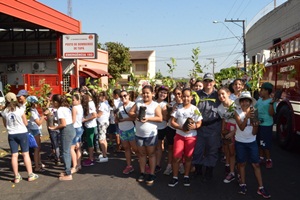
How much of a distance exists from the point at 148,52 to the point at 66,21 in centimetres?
3942

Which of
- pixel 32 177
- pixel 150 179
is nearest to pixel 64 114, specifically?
pixel 32 177

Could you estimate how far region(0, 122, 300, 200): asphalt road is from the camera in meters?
4.65

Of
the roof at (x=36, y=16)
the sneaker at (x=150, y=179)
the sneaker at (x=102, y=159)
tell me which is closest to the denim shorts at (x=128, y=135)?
the sneaker at (x=150, y=179)

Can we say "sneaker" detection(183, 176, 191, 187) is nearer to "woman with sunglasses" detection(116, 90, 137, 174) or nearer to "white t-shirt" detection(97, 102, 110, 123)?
"woman with sunglasses" detection(116, 90, 137, 174)

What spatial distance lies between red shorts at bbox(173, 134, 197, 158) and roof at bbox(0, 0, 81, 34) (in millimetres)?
10211

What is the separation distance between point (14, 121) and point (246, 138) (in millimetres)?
3872

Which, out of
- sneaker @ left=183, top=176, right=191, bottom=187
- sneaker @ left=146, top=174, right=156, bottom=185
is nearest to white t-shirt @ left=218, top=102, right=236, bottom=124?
sneaker @ left=183, top=176, right=191, bottom=187

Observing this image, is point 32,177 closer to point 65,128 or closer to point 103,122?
point 65,128

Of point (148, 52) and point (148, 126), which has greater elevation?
point (148, 52)

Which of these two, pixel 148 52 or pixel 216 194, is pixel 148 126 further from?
pixel 148 52

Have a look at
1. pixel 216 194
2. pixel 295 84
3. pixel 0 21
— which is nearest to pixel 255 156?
pixel 216 194

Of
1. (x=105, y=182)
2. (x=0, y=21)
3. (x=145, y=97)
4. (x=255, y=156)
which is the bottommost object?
(x=105, y=182)

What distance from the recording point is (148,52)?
56.6 meters

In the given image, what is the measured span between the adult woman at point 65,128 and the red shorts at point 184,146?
6.38ft
